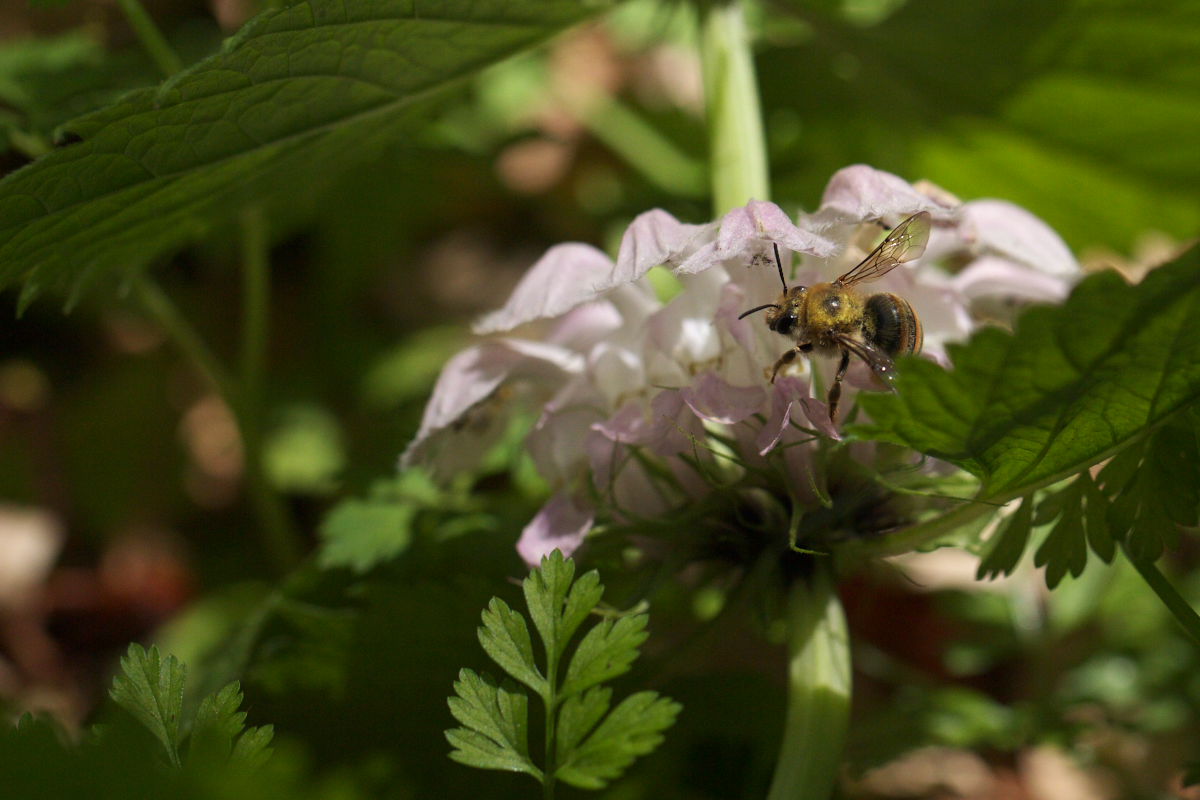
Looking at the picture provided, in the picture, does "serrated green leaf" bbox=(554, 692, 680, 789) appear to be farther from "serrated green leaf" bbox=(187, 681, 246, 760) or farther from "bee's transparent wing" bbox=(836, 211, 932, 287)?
"bee's transparent wing" bbox=(836, 211, 932, 287)

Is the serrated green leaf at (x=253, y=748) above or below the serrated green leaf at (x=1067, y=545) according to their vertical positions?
above

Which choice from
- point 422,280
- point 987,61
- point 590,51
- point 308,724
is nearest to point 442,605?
point 308,724

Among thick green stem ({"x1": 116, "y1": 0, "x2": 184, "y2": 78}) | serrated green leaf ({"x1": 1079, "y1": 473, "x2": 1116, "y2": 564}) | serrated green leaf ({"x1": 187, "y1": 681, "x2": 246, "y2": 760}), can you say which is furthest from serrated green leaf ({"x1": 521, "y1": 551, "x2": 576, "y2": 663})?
thick green stem ({"x1": 116, "y1": 0, "x2": 184, "y2": 78})

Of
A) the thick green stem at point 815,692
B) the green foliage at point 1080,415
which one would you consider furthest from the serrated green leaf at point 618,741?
the green foliage at point 1080,415

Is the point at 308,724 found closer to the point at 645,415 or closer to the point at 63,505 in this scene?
the point at 645,415

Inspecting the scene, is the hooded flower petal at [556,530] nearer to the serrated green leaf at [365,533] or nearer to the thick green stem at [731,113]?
the serrated green leaf at [365,533]
